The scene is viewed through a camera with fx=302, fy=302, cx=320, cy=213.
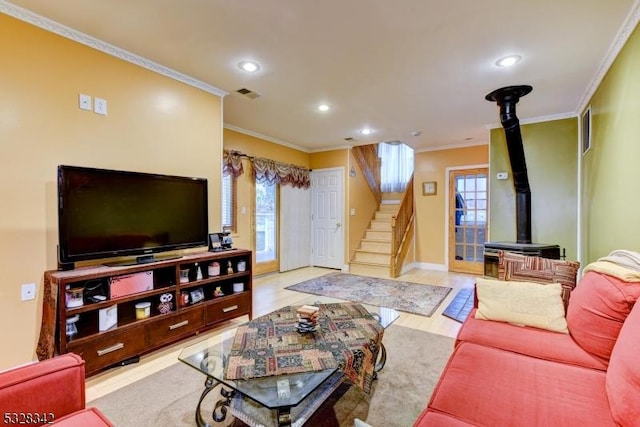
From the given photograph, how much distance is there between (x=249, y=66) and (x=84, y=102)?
4.48 feet

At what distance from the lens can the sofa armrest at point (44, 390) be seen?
1.06 metres

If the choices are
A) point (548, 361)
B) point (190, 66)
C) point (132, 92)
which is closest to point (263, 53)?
point (190, 66)

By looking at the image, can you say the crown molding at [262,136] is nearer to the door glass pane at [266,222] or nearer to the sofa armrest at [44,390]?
the door glass pane at [266,222]

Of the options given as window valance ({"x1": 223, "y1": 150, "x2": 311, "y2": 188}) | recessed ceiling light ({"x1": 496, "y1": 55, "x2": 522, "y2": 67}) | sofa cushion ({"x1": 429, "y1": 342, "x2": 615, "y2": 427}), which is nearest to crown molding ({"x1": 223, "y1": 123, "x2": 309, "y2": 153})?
window valance ({"x1": 223, "y1": 150, "x2": 311, "y2": 188})

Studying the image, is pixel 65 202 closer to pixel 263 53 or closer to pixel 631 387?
pixel 263 53

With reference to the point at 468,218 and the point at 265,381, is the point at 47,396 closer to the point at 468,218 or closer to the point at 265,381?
the point at 265,381

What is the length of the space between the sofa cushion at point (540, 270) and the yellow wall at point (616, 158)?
453 mm

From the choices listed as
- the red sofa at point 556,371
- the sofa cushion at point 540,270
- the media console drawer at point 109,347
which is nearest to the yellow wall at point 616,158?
the sofa cushion at point 540,270

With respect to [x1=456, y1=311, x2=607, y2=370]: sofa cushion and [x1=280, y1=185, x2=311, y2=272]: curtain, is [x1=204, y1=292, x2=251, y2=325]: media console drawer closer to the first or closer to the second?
[x1=456, y1=311, x2=607, y2=370]: sofa cushion

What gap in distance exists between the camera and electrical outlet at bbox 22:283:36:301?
211 cm

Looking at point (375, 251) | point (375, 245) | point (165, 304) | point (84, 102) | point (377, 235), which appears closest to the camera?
point (84, 102)

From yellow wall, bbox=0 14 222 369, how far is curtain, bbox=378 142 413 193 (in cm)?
576

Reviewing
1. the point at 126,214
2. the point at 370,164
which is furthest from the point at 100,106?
the point at 370,164

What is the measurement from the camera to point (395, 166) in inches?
296
